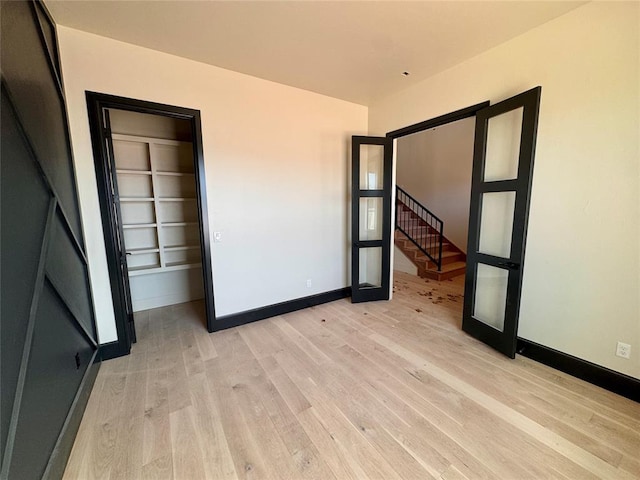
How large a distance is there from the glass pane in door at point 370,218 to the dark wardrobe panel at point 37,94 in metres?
3.16

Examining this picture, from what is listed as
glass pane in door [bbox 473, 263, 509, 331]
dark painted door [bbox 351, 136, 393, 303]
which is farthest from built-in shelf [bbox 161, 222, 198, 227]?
glass pane in door [bbox 473, 263, 509, 331]

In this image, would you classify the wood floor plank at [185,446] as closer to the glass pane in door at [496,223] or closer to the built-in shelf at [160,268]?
the built-in shelf at [160,268]

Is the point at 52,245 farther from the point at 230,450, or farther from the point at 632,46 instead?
the point at 632,46

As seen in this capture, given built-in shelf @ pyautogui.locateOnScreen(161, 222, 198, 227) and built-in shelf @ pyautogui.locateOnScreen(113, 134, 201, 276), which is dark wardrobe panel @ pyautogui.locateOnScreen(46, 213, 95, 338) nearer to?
built-in shelf @ pyautogui.locateOnScreen(113, 134, 201, 276)

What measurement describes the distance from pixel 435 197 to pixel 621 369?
497 centimetres

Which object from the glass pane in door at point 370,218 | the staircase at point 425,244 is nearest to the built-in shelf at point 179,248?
the glass pane in door at point 370,218

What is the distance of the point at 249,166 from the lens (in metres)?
3.01

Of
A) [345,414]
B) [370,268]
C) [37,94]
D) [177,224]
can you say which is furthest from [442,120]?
[177,224]

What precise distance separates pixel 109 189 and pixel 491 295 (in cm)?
389

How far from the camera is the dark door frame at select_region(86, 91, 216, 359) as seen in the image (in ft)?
7.51

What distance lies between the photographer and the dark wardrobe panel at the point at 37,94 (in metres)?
1.37

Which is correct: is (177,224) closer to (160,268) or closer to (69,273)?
(160,268)

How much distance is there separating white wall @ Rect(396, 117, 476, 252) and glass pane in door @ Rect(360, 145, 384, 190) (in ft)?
7.33

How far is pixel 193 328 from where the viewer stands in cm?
309
